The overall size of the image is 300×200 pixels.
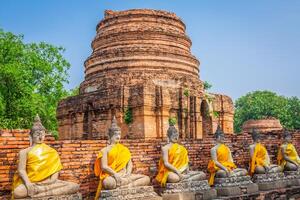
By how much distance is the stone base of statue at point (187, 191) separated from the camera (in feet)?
25.3

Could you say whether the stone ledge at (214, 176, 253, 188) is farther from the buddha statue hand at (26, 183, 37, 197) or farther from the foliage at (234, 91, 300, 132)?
the foliage at (234, 91, 300, 132)

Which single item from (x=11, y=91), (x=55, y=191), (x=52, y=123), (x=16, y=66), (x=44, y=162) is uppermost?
(x=16, y=66)

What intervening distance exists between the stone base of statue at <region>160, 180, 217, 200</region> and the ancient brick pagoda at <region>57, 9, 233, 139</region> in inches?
184

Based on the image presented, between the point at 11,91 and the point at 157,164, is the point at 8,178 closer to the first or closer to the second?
the point at 157,164

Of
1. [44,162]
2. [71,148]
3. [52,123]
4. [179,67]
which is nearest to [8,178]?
[44,162]

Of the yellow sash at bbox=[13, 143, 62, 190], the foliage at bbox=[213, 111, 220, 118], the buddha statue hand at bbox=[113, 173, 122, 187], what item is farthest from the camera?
the foliage at bbox=[213, 111, 220, 118]

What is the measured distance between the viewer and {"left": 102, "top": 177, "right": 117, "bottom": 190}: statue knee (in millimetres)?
6848

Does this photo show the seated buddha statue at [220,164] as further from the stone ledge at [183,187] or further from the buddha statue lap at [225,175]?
the stone ledge at [183,187]

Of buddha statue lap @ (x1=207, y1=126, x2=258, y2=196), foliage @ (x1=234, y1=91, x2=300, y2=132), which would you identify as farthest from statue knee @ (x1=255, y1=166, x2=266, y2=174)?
foliage @ (x1=234, y1=91, x2=300, y2=132)

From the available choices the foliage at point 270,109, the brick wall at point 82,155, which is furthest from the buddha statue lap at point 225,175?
the foliage at point 270,109

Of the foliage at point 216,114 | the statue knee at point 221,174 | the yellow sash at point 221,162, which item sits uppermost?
the foliage at point 216,114

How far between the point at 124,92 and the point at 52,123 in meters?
9.49

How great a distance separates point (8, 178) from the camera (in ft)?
21.1

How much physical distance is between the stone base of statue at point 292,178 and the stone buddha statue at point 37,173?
248 inches
